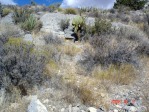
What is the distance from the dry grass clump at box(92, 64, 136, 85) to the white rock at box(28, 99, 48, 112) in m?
1.99

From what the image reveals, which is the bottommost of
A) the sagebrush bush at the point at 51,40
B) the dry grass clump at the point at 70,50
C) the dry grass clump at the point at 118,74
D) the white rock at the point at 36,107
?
the white rock at the point at 36,107

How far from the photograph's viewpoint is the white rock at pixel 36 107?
13.3 feet

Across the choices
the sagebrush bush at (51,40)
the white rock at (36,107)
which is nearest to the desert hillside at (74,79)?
the white rock at (36,107)

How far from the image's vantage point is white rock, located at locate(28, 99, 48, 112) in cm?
405

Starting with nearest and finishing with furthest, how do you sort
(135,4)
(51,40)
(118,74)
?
(118,74)
(51,40)
(135,4)

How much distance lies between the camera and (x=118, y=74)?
5.87 metres

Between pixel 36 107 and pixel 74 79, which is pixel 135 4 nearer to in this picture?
pixel 74 79

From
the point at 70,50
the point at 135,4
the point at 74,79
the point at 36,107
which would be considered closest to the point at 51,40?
the point at 70,50

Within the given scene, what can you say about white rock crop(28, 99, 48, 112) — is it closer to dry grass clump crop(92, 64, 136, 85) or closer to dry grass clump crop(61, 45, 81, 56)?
dry grass clump crop(92, 64, 136, 85)

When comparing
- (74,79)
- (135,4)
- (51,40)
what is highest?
(135,4)

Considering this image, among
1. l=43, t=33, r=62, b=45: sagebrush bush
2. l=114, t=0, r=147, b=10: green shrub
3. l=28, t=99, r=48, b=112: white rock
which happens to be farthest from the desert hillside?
l=114, t=0, r=147, b=10: green shrub

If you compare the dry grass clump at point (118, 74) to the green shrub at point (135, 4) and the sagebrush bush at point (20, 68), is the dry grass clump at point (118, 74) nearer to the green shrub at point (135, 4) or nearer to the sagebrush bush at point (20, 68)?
the sagebrush bush at point (20, 68)

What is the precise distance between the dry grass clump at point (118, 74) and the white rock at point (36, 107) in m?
1.99

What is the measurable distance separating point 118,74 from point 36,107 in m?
2.60
